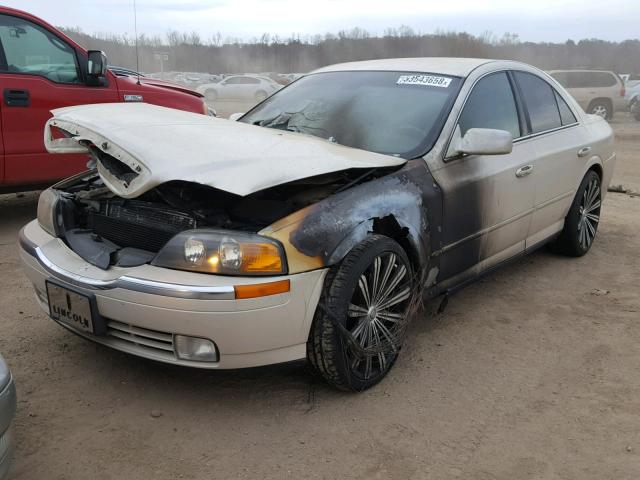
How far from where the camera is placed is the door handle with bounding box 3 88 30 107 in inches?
200

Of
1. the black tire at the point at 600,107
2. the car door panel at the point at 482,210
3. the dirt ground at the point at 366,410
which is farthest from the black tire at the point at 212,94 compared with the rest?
the car door panel at the point at 482,210

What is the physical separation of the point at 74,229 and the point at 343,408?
159 centimetres

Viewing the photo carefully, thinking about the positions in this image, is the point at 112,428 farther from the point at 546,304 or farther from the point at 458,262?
the point at 546,304

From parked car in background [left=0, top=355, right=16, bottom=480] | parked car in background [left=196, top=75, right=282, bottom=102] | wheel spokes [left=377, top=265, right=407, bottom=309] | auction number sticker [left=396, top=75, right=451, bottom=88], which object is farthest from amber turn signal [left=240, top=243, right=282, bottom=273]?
parked car in background [left=196, top=75, right=282, bottom=102]

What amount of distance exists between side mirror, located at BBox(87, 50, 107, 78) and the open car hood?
8.18 ft

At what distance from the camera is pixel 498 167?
3.65 m

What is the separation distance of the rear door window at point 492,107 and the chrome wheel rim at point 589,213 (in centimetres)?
125

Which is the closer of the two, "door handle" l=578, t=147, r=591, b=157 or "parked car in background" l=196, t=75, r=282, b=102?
"door handle" l=578, t=147, r=591, b=157

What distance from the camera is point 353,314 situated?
276 centimetres

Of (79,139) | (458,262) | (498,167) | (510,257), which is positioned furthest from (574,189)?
(79,139)

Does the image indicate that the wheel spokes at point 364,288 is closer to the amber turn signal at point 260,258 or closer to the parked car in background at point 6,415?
the amber turn signal at point 260,258

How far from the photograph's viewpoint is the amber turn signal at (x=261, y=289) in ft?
7.86

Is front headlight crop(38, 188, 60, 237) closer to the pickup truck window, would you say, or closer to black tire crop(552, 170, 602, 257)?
the pickup truck window

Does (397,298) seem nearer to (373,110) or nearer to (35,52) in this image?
(373,110)
